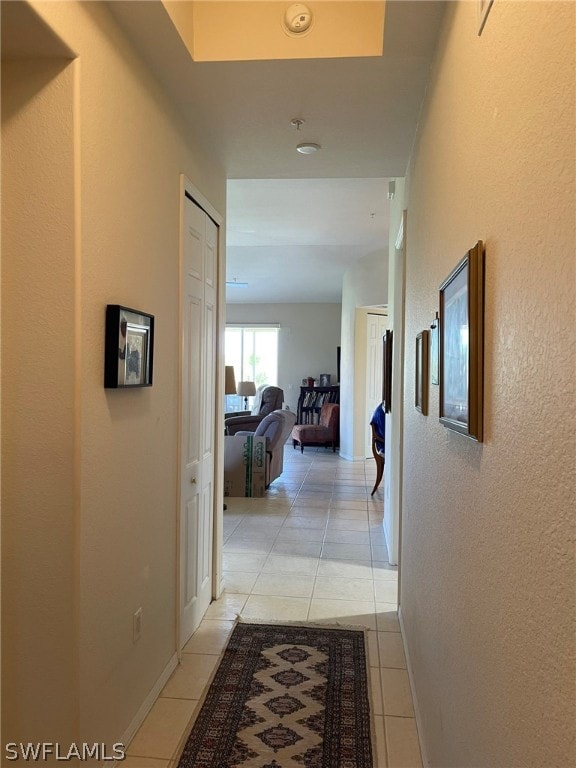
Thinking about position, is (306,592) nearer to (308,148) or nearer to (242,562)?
(242,562)

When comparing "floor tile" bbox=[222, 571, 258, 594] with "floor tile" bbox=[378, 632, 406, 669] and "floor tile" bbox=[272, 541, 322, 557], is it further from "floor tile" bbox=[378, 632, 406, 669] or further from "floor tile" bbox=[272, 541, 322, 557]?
"floor tile" bbox=[378, 632, 406, 669]

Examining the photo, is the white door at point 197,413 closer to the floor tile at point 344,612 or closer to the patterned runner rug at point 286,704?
the patterned runner rug at point 286,704

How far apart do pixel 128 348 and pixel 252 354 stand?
34.8 ft

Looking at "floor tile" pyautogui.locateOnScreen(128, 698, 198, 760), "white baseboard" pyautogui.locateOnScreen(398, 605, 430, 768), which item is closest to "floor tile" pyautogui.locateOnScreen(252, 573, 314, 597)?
"white baseboard" pyautogui.locateOnScreen(398, 605, 430, 768)

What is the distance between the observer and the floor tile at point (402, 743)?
6.70 feet

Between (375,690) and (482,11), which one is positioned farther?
(375,690)

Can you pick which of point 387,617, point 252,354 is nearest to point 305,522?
point 387,617

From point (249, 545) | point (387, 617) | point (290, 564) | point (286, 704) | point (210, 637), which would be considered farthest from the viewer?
point (249, 545)

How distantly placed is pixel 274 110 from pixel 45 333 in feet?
5.37

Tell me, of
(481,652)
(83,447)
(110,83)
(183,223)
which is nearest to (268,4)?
(110,83)

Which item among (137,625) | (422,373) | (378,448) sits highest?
(422,373)

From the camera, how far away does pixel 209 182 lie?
3.15 m

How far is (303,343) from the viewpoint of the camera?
12.1 metres

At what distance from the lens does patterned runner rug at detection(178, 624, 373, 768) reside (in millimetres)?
2082
